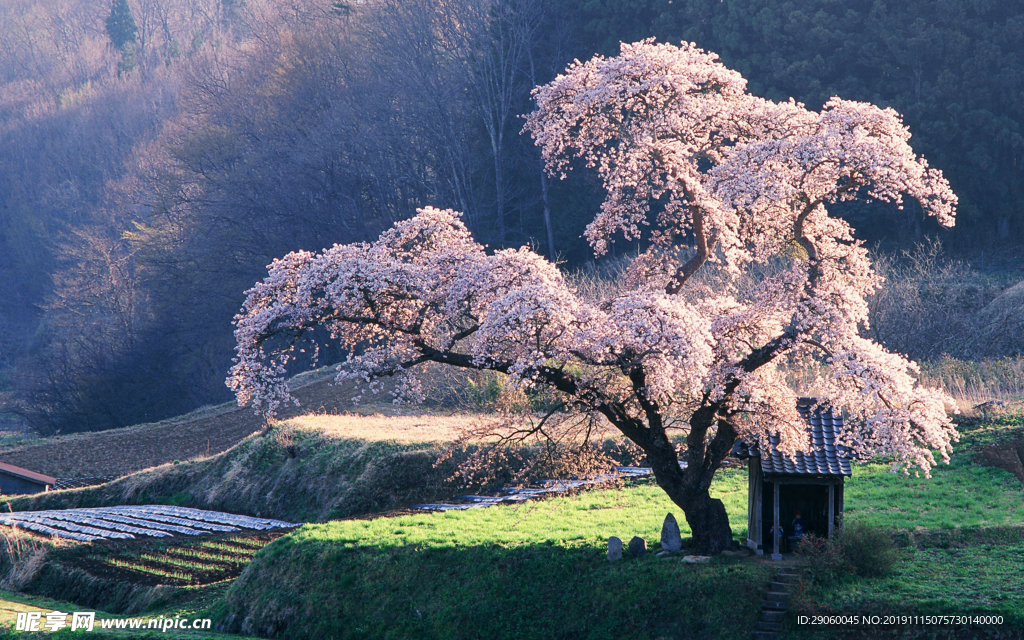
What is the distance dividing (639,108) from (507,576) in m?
8.96

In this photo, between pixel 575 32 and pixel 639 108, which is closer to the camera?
pixel 639 108

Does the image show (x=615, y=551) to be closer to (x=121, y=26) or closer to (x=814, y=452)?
(x=814, y=452)

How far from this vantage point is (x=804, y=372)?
31.0 meters

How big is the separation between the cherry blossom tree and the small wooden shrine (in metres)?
0.38

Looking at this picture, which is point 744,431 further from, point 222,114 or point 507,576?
point 222,114

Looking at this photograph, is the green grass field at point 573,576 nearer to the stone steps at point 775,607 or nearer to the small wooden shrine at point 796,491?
the stone steps at point 775,607

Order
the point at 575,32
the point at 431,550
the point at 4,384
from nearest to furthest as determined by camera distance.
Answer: the point at 431,550 < the point at 575,32 < the point at 4,384

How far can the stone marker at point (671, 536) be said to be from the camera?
16.7 metres

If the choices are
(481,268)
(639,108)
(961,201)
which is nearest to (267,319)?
(481,268)

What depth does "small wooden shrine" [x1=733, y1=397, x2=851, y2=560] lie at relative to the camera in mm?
15773

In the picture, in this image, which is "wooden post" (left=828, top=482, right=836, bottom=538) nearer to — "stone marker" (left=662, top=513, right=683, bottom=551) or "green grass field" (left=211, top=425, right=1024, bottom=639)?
"green grass field" (left=211, top=425, right=1024, bottom=639)

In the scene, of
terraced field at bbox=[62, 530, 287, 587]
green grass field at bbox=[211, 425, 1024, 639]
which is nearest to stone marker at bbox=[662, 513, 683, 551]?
green grass field at bbox=[211, 425, 1024, 639]

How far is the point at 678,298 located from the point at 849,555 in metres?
5.19

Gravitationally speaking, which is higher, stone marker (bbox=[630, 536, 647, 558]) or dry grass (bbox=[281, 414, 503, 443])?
dry grass (bbox=[281, 414, 503, 443])
